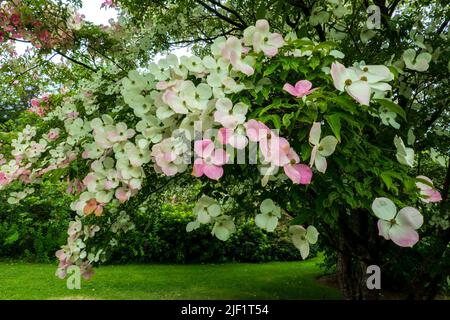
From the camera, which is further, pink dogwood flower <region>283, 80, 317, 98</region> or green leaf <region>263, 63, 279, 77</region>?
green leaf <region>263, 63, 279, 77</region>

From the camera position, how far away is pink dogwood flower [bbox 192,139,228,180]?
1056 mm

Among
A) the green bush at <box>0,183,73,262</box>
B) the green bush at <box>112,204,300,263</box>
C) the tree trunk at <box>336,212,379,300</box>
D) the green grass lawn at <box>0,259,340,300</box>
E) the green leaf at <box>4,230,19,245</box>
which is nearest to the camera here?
the tree trunk at <box>336,212,379,300</box>

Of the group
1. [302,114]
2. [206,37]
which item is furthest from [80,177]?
[206,37]

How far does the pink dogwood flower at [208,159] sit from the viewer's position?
1056 mm

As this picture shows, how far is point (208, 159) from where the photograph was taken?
107cm

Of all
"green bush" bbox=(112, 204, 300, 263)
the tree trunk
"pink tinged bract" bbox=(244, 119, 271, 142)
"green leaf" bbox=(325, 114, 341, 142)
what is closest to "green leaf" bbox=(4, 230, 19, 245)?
"green bush" bbox=(112, 204, 300, 263)

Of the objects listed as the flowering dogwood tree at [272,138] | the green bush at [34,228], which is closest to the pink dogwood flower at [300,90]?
the flowering dogwood tree at [272,138]

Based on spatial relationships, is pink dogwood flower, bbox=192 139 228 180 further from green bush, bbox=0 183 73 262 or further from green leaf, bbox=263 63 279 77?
green bush, bbox=0 183 73 262

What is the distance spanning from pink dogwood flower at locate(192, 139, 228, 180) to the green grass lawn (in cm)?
374

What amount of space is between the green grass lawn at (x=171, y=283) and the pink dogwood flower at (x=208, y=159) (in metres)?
3.74

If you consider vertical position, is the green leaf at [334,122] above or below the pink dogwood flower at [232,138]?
above

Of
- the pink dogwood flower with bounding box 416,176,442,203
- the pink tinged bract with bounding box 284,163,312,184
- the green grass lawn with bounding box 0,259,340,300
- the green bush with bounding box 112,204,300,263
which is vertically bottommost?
the green grass lawn with bounding box 0,259,340,300

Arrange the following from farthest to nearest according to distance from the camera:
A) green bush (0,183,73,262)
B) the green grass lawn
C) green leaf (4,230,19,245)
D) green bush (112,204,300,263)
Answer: green bush (112,204,300,263) → green bush (0,183,73,262) → green leaf (4,230,19,245) → the green grass lawn

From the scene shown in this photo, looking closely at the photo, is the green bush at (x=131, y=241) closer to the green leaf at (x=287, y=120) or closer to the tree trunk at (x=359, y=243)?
the tree trunk at (x=359, y=243)
